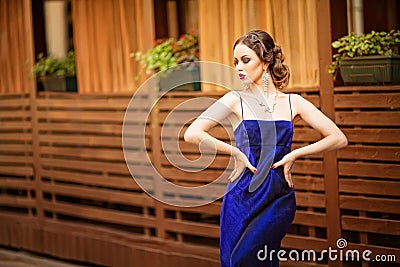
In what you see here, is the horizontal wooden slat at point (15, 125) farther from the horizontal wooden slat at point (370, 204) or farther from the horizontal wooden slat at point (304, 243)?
the horizontal wooden slat at point (370, 204)

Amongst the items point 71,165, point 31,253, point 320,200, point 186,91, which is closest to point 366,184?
point 320,200

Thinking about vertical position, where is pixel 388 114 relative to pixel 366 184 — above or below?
above

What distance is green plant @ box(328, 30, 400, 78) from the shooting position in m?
5.83

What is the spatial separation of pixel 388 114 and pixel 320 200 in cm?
86


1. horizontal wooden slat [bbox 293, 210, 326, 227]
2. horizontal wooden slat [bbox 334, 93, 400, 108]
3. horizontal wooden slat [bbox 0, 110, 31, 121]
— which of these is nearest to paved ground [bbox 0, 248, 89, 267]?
horizontal wooden slat [bbox 0, 110, 31, 121]

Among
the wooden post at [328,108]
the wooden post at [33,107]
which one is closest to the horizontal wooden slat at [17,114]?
the wooden post at [33,107]

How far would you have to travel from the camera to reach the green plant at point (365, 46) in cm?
583

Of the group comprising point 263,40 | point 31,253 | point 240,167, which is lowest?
point 31,253

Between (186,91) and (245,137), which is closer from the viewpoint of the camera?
(245,137)

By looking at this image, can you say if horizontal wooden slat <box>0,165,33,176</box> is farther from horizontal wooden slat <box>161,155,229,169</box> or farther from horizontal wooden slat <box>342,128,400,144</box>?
horizontal wooden slat <box>342,128,400,144</box>

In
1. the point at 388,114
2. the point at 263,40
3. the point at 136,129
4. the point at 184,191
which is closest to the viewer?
the point at 263,40

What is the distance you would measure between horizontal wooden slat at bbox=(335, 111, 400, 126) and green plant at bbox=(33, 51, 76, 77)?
364 centimetres

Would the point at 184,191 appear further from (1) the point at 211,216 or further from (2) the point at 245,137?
(2) the point at 245,137

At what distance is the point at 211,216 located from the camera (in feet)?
25.9
